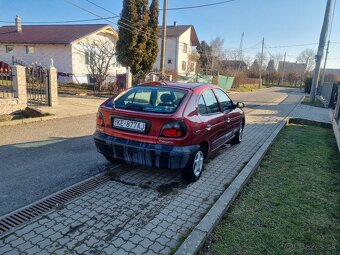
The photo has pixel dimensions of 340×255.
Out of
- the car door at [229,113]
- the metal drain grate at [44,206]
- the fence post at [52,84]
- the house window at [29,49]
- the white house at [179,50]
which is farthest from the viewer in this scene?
the white house at [179,50]

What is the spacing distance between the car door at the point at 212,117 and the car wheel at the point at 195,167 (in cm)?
37

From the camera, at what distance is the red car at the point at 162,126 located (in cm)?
373

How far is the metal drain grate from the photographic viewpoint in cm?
289

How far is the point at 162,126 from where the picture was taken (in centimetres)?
371

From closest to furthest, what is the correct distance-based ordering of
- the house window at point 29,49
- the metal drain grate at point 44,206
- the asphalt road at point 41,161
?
the metal drain grate at point 44,206, the asphalt road at point 41,161, the house window at point 29,49

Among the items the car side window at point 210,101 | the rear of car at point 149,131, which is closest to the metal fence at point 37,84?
the rear of car at point 149,131

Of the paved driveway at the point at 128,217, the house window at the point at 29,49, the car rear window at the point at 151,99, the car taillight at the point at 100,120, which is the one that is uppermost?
the house window at the point at 29,49

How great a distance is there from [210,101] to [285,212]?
7.33 feet

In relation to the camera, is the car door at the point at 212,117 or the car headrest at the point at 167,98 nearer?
the car headrest at the point at 167,98

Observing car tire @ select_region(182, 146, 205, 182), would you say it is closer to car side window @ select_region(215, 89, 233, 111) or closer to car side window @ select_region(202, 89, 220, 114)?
car side window @ select_region(202, 89, 220, 114)

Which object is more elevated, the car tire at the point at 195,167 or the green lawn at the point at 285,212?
the car tire at the point at 195,167

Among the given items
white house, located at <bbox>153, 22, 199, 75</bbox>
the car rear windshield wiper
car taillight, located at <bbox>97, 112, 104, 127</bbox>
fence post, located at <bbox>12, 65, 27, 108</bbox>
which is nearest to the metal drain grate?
car taillight, located at <bbox>97, 112, 104, 127</bbox>

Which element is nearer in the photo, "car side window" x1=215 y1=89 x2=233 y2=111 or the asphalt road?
the asphalt road

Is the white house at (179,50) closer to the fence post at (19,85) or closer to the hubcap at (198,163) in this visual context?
the fence post at (19,85)
